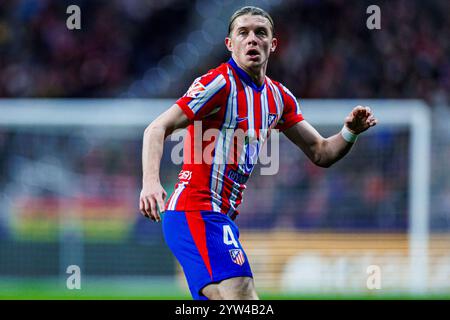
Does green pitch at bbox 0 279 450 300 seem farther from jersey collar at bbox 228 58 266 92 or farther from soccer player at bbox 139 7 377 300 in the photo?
jersey collar at bbox 228 58 266 92

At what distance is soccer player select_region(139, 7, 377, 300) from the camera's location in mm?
4801

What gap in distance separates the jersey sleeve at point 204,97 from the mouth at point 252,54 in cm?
25

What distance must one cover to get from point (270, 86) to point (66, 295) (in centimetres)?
590

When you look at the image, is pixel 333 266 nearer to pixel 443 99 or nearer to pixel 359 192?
pixel 359 192

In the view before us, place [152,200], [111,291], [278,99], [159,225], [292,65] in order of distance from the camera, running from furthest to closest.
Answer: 1. [292,65]
2. [159,225]
3. [111,291]
4. [278,99]
5. [152,200]

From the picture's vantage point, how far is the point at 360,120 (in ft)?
18.1

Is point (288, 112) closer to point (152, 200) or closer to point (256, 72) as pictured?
point (256, 72)

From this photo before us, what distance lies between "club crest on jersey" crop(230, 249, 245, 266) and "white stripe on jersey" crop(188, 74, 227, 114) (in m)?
0.86

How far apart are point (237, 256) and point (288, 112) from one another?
1.23m

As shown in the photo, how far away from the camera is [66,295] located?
1042 centimetres

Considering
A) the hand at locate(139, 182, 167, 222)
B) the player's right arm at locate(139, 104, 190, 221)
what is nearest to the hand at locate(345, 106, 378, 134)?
the player's right arm at locate(139, 104, 190, 221)

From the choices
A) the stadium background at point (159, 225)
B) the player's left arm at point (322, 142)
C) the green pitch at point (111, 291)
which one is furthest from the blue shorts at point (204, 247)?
the stadium background at point (159, 225)

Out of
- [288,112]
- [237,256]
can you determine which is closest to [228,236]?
[237,256]

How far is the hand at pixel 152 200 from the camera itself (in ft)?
14.3
